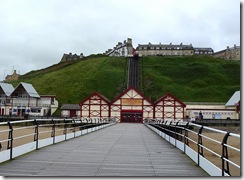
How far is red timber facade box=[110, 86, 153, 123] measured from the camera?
6725 cm

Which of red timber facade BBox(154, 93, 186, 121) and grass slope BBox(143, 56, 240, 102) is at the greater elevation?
grass slope BBox(143, 56, 240, 102)

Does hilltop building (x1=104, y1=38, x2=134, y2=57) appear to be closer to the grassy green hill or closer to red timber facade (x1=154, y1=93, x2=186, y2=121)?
the grassy green hill

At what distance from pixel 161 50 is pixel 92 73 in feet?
221

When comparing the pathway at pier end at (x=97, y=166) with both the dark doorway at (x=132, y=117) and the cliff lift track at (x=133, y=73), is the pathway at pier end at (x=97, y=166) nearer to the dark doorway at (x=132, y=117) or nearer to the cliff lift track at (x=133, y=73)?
the dark doorway at (x=132, y=117)

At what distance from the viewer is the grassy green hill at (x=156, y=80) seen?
294 ft

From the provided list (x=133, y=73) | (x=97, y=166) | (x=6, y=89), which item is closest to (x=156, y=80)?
(x=133, y=73)

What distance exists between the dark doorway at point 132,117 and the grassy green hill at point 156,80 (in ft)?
62.4

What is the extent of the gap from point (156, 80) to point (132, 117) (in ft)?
117

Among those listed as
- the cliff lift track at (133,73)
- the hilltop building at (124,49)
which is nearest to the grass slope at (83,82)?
the cliff lift track at (133,73)

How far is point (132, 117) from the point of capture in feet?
221

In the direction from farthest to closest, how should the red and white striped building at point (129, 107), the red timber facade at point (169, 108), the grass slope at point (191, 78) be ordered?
the grass slope at point (191, 78) → the red and white striped building at point (129, 107) → the red timber facade at point (169, 108)

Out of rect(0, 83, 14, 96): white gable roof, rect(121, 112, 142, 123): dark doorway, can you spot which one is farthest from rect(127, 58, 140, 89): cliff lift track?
rect(0, 83, 14, 96): white gable roof

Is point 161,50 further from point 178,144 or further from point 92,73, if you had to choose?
point 178,144

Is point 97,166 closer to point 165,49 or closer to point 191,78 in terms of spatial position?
point 191,78
